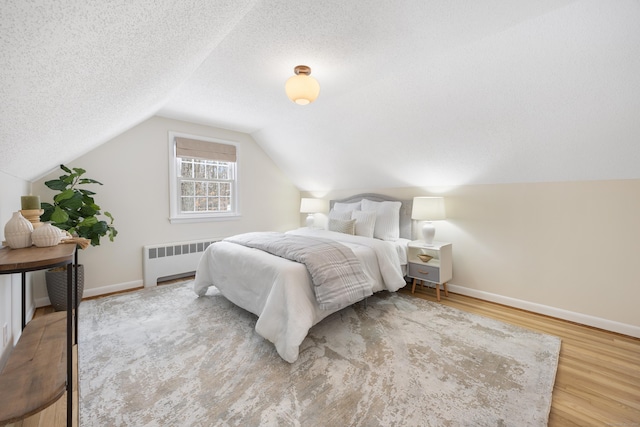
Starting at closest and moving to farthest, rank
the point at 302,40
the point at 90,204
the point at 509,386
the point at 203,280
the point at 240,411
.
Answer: the point at 240,411 < the point at 509,386 < the point at 302,40 < the point at 90,204 < the point at 203,280

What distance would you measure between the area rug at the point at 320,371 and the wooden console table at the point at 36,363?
0.40 metres

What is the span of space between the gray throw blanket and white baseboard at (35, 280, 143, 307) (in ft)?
6.28

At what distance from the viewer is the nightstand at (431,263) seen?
315cm

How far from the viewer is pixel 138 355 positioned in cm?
205

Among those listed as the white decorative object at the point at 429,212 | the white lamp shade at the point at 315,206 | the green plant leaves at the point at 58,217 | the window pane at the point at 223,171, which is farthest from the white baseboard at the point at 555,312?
A: the green plant leaves at the point at 58,217

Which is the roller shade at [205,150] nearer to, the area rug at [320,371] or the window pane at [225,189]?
the window pane at [225,189]

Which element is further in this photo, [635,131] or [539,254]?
[539,254]

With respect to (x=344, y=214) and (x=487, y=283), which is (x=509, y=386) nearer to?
(x=487, y=283)

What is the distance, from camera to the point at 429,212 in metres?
3.27

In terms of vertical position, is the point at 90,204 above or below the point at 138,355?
above

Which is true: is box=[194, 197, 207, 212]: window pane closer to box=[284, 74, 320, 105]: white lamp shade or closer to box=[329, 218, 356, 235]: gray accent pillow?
box=[329, 218, 356, 235]: gray accent pillow

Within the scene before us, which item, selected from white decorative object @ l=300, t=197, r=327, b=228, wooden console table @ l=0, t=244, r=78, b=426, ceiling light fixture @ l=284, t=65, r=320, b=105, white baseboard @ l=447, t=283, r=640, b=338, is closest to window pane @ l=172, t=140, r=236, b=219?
white decorative object @ l=300, t=197, r=327, b=228

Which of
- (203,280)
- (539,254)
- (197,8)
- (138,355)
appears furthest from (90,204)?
(539,254)

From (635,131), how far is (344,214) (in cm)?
292
